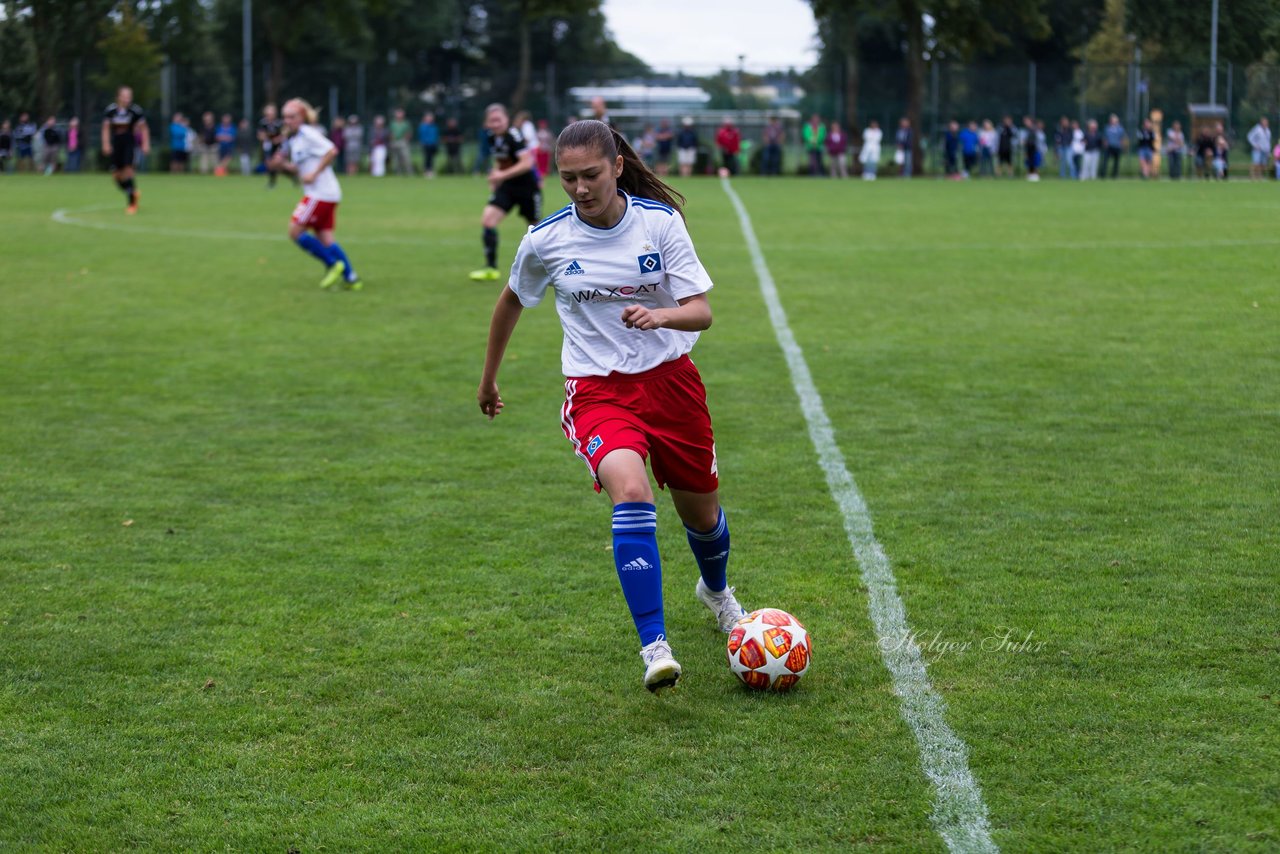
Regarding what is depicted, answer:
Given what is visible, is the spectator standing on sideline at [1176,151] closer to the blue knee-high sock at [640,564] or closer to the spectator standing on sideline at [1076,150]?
the spectator standing on sideline at [1076,150]

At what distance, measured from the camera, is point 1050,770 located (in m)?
4.05

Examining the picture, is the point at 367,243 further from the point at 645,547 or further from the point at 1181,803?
the point at 1181,803

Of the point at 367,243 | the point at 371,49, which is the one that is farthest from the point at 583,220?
the point at 371,49

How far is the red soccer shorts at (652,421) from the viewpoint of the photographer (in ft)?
15.9

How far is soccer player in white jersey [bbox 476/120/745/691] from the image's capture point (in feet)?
15.4

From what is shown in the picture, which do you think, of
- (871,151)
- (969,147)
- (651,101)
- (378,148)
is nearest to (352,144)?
(378,148)

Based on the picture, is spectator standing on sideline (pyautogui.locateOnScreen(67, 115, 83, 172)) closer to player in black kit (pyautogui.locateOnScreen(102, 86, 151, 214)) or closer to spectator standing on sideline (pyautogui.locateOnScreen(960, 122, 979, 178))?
player in black kit (pyautogui.locateOnScreen(102, 86, 151, 214))

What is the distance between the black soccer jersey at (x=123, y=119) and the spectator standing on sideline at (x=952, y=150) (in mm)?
24153

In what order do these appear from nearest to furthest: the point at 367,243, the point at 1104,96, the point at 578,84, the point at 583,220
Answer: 1. the point at 583,220
2. the point at 367,243
3. the point at 1104,96
4. the point at 578,84

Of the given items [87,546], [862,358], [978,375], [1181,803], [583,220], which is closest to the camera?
[1181,803]

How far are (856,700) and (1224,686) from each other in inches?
45.8

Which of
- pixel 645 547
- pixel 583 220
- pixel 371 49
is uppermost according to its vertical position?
pixel 371 49

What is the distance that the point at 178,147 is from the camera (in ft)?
145

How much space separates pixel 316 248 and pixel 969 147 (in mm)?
30153
